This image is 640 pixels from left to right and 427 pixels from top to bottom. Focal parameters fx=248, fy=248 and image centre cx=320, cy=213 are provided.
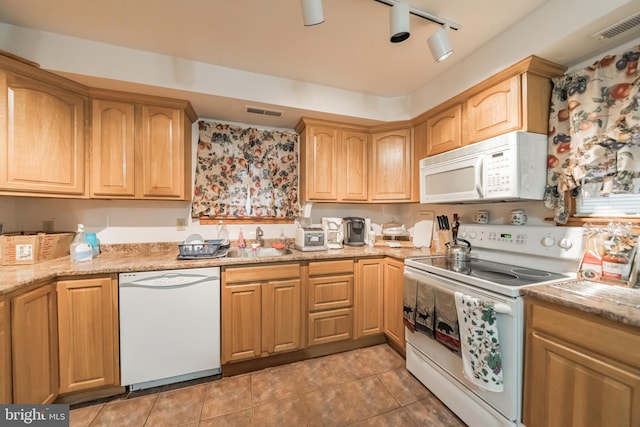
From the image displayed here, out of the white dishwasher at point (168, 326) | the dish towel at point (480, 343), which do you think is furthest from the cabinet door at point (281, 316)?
the dish towel at point (480, 343)

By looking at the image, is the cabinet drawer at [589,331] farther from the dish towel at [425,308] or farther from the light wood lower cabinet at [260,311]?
the light wood lower cabinet at [260,311]

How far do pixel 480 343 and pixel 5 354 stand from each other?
238 centimetres

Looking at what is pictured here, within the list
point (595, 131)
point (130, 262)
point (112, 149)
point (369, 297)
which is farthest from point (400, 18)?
point (130, 262)

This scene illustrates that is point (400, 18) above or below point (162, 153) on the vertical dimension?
above

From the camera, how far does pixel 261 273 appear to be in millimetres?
1934

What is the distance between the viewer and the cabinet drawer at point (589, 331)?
35.8 inches

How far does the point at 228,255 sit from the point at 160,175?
0.85 meters

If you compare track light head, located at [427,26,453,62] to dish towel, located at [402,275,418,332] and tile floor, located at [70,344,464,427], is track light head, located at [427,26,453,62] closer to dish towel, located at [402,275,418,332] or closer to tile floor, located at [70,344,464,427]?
dish towel, located at [402,275,418,332]

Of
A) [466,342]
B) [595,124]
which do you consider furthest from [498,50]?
[466,342]

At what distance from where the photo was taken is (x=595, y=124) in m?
1.39

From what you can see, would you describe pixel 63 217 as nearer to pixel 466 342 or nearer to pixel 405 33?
pixel 405 33

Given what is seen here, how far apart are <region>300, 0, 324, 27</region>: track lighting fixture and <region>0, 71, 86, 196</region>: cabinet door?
180 centimetres

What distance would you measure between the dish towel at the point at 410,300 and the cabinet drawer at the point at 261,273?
0.86m

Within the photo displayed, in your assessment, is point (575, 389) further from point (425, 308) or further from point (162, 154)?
point (162, 154)
